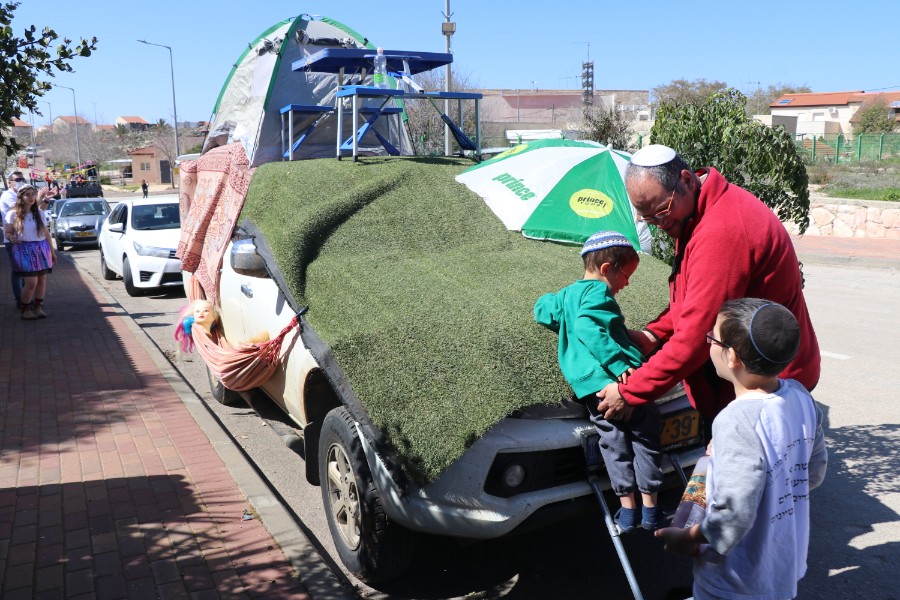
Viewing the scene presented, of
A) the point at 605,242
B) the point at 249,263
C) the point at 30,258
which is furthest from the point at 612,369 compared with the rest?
the point at 30,258

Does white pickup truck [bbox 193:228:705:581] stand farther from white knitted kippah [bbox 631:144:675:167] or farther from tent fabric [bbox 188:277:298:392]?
white knitted kippah [bbox 631:144:675:167]

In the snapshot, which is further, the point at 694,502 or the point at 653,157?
the point at 653,157

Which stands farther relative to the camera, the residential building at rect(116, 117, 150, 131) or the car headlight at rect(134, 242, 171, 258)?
the residential building at rect(116, 117, 150, 131)

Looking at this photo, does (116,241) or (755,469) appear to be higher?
(755,469)

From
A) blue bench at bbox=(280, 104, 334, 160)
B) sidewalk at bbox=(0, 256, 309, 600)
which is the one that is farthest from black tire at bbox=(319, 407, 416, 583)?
blue bench at bbox=(280, 104, 334, 160)

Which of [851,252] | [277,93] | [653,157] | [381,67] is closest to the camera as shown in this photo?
[653,157]

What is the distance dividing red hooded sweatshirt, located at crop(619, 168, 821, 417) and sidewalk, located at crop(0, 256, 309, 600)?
6.80 ft

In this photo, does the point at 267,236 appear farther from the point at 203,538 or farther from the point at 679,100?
the point at 679,100

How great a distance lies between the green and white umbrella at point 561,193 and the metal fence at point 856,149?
80.8 feet

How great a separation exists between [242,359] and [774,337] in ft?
12.0

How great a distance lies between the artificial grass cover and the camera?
10.8ft

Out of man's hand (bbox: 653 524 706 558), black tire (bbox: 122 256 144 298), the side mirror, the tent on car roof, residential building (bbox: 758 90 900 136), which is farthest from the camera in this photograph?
residential building (bbox: 758 90 900 136)

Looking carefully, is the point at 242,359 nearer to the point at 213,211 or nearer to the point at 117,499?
the point at 117,499

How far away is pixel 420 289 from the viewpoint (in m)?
4.09
